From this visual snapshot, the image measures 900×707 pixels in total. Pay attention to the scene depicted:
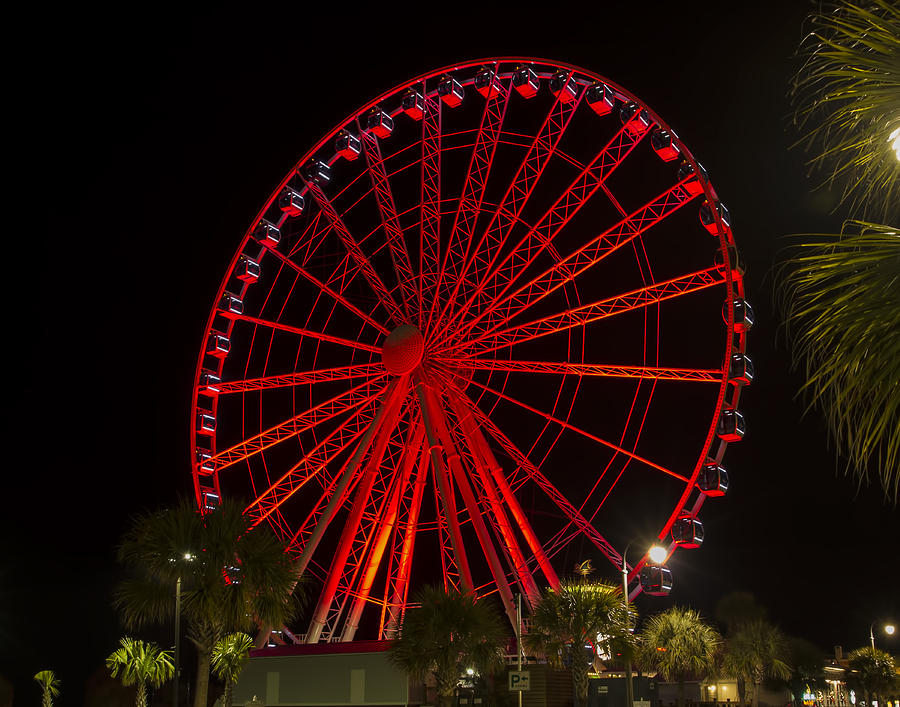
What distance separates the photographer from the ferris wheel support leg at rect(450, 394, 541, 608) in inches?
1216

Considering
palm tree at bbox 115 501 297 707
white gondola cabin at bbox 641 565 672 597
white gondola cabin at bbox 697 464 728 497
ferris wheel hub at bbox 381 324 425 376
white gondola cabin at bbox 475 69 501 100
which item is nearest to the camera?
palm tree at bbox 115 501 297 707

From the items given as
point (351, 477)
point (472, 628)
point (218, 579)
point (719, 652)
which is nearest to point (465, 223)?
point (351, 477)

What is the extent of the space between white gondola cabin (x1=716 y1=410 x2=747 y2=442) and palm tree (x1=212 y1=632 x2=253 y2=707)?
1465 cm

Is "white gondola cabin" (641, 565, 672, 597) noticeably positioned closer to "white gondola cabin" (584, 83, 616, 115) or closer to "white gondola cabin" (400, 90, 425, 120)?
"white gondola cabin" (584, 83, 616, 115)

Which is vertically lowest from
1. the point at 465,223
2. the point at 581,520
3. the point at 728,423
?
the point at 581,520

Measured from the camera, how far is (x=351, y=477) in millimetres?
32938

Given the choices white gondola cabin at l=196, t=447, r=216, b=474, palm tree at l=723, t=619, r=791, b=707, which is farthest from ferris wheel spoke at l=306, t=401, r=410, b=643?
palm tree at l=723, t=619, r=791, b=707

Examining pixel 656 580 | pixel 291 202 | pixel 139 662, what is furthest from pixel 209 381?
Answer: pixel 656 580

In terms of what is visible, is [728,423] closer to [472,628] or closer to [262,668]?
[472,628]

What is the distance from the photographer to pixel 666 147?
31.7 m

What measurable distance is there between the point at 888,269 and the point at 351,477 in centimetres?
2720

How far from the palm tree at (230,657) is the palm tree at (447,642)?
4038 mm

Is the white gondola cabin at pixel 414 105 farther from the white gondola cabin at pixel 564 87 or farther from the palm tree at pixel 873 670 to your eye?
the palm tree at pixel 873 670

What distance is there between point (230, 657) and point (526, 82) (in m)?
20.1
